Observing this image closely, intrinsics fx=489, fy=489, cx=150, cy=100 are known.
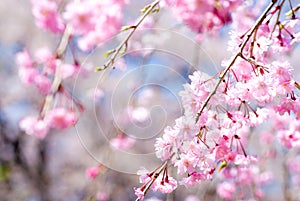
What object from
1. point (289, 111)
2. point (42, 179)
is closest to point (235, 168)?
point (289, 111)

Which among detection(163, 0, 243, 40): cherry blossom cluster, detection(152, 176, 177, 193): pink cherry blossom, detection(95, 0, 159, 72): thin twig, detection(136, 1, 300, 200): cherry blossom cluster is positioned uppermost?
detection(163, 0, 243, 40): cherry blossom cluster

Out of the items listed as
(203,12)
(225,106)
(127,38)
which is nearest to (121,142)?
(203,12)

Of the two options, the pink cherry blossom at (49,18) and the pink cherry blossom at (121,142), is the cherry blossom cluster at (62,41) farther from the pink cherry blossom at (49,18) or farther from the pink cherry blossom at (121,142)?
the pink cherry blossom at (121,142)

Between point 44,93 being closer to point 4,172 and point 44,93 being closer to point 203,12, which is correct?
point 203,12

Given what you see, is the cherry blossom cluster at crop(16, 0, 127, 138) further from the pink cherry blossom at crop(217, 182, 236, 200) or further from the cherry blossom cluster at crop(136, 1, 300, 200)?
the pink cherry blossom at crop(217, 182, 236, 200)

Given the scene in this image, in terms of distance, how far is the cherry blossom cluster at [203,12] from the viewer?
2371mm

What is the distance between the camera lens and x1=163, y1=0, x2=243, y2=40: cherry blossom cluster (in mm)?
2371

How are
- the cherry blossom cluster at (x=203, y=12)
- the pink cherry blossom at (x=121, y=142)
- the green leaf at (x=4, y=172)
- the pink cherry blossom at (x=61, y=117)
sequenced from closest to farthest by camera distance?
the cherry blossom cluster at (x=203, y=12)
the pink cherry blossom at (x=61, y=117)
the pink cherry blossom at (x=121, y=142)
the green leaf at (x=4, y=172)

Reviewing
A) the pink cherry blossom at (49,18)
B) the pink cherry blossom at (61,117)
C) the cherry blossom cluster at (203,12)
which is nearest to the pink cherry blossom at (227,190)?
the pink cherry blossom at (61,117)

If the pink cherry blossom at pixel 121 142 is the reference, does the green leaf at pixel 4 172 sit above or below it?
above

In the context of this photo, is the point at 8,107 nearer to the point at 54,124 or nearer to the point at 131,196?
the point at 131,196

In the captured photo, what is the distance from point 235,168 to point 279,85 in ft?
9.80

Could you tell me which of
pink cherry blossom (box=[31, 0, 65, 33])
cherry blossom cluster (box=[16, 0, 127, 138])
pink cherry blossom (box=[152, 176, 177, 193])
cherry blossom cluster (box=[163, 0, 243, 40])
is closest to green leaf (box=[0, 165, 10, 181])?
cherry blossom cluster (box=[16, 0, 127, 138])

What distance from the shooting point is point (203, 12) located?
249 cm
